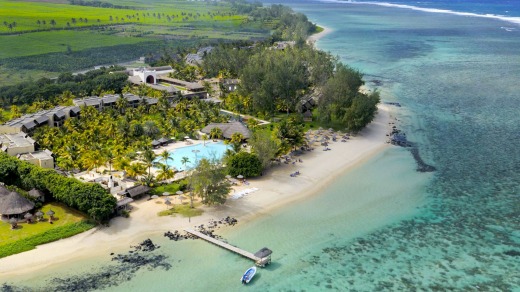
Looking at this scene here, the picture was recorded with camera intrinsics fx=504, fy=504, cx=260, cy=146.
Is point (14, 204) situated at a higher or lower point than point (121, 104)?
lower

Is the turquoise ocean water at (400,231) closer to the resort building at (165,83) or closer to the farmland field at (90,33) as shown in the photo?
the resort building at (165,83)

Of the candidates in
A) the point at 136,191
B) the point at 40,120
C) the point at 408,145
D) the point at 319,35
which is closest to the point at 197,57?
the point at 40,120

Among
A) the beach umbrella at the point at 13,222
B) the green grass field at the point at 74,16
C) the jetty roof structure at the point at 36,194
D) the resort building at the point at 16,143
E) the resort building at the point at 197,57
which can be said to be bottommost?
the beach umbrella at the point at 13,222

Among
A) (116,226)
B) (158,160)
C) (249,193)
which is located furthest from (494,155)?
(116,226)

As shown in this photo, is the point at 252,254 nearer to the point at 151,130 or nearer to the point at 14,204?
the point at 14,204

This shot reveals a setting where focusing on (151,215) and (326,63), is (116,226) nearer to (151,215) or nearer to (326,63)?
(151,215)

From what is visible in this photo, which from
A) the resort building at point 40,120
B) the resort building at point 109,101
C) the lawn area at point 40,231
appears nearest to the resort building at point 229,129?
the resort building at point 109,101
